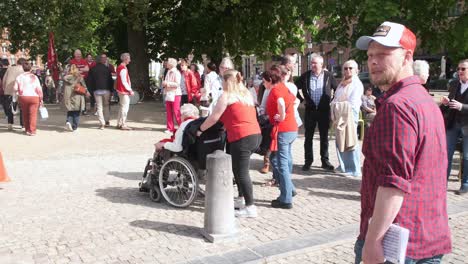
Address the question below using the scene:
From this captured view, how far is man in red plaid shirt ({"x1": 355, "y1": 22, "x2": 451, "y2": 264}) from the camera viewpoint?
6.66 feet

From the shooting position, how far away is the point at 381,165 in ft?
6.82

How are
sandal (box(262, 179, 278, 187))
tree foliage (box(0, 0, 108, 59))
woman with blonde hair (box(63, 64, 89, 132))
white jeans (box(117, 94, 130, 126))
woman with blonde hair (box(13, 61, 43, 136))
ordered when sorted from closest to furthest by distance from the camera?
1. sandal (box(262, 179, 278, 187))
2. woman with blonde hair (box(13, 61, 43, 136))
3. woman with blonde hair (box(63, 64, 89, 132))
4. white jeans (box(117, 94, 130, 126))
5. tree foliage (box(0, 0, 108, 59))

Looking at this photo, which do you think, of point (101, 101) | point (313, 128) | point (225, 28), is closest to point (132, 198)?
point (313, 128)

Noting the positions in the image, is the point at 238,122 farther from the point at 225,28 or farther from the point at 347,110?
the point at 225,28

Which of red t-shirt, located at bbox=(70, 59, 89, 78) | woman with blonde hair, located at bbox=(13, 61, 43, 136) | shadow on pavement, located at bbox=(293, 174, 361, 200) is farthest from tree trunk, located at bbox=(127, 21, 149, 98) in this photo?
shadow on pavement, located at bbox=(293, 174, 361, 200)

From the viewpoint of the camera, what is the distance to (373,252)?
2.13 m

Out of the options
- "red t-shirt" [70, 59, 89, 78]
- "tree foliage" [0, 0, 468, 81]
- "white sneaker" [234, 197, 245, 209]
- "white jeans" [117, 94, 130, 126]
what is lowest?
"white sneaker" [234, 197, 245, 209]

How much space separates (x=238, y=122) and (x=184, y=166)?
941mm

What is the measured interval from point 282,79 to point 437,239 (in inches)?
173

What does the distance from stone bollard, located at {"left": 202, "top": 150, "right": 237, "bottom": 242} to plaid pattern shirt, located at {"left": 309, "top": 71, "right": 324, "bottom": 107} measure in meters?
3.70

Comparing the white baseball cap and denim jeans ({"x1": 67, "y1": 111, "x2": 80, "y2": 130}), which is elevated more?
the white baseball cap

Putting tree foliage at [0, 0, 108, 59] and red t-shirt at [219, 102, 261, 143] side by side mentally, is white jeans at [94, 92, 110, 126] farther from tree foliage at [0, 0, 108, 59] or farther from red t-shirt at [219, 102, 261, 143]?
red t-shirt at [219, 102, 261, 143]

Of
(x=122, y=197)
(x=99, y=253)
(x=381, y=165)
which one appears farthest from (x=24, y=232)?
(x=381, y=165)

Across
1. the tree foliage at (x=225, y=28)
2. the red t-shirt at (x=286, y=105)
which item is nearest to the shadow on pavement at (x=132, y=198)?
the red t-shirt at (x=286, y=105)
